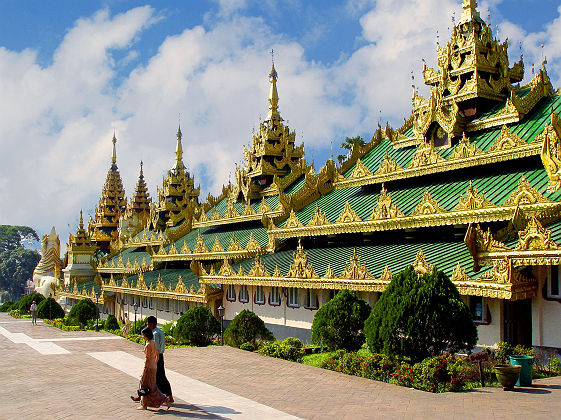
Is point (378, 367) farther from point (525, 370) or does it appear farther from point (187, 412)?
point (187, 412)

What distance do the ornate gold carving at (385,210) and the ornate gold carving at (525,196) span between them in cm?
459

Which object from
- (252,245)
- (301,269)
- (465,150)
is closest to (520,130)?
(465,150)

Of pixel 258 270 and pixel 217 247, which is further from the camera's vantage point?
pixel 217 247

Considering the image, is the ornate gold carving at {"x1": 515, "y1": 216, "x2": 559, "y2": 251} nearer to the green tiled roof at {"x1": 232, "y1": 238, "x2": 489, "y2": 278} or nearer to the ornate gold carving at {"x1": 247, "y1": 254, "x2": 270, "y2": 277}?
the green tiled roof at {"x1": 232, "y1": 238, "x2": 489, "y2": 278}

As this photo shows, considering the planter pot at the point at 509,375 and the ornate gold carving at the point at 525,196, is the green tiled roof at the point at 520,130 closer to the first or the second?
the ornate gold carving at the point at 525,196

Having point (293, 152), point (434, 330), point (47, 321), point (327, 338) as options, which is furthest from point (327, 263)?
point (47, 321)

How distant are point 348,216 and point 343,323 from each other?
234 inches

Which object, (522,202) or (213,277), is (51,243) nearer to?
(213,277)

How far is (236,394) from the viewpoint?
14828 mm

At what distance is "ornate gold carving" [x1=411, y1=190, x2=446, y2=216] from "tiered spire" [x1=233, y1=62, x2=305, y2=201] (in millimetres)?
18073

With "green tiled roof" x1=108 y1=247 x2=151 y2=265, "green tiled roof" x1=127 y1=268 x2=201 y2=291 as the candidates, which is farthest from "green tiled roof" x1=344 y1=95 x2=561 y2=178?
"green tiled roof" x1=108 y1=247 x2=151 y2=265

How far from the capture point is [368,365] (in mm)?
16562

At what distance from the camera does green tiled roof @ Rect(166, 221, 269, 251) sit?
3388 centimetres

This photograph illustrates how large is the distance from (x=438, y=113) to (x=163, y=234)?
29.6m
